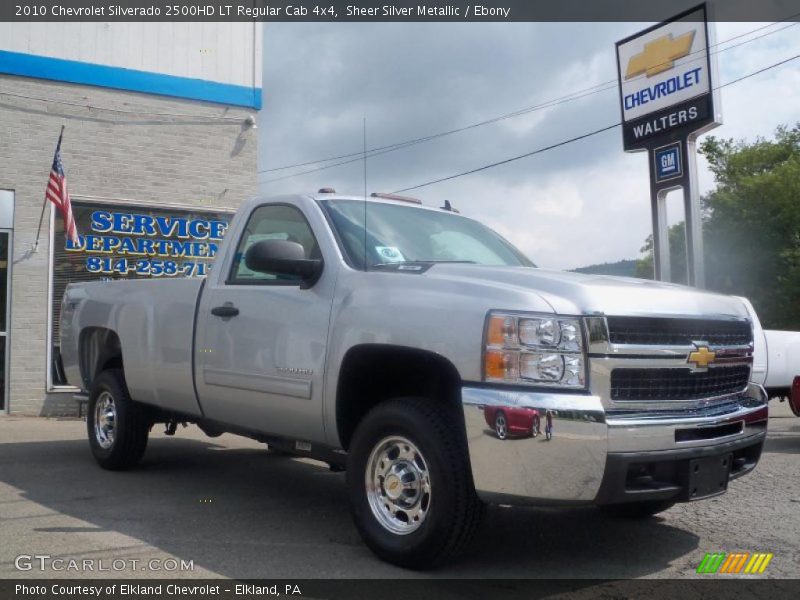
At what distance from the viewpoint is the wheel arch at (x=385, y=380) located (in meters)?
4.36

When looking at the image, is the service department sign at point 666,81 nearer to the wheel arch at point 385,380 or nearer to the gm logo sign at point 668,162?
the gm logo sign at point 668,162

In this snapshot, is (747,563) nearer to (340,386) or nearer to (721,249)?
(340,386)

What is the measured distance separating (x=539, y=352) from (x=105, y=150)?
1056 centimetres

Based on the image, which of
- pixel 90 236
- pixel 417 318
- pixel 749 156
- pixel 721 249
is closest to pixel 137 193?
pixel 90 236

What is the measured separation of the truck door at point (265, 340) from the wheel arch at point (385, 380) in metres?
0.17

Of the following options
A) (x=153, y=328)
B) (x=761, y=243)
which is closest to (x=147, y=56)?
(x=153, y=328)

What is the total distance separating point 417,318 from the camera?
14.2 ft

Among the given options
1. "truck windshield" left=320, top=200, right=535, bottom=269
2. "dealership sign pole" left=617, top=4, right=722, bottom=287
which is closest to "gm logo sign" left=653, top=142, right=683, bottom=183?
"dealership sign pole" left=617, top=4, right=722, bottom=287

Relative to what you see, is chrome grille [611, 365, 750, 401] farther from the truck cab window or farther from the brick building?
the brick building

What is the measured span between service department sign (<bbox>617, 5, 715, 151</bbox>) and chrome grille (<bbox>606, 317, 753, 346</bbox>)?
950cm

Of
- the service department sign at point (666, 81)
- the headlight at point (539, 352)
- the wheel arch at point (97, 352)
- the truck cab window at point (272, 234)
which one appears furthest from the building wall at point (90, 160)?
the headlight at point (539, 352)

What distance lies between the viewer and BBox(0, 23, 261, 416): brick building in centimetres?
1220

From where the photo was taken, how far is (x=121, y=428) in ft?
22.6

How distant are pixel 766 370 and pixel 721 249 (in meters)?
30.2
